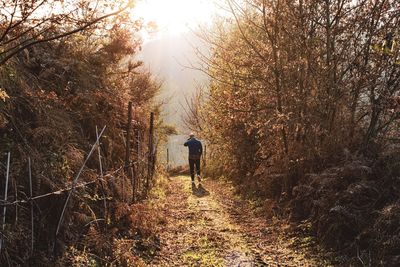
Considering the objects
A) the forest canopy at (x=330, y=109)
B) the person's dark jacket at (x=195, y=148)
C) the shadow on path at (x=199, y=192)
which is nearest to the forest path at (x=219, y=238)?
the forest canopy at (x=330, y=109)

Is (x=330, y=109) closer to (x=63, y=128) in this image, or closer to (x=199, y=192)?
(x=63, y=128)

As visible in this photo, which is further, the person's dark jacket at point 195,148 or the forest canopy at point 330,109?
the person's dark jacket at point 195,148

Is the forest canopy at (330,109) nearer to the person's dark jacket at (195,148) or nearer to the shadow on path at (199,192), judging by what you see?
the shadow on path at (199,192)

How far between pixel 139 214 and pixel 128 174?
7.66ft

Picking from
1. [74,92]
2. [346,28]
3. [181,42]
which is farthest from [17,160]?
[181,42]

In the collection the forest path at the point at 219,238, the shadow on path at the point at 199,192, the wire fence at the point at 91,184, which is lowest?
the forest path at the point at 219,238

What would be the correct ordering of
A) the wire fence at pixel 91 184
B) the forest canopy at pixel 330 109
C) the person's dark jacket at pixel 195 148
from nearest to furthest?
the wire fence at pixel 91 184, the forest canopy at pixel 330 109, the person's dark jacket at pixel 195 148

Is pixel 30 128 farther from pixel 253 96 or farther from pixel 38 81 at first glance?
pixel 253 96

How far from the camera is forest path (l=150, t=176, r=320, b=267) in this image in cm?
691

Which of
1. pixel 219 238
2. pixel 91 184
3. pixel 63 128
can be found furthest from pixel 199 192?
pixel 63 128

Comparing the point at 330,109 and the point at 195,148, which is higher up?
the point at 330,109

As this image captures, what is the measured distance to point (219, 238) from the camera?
8.12 metres

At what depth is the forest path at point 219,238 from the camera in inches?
272

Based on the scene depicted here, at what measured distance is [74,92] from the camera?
9.61 m
